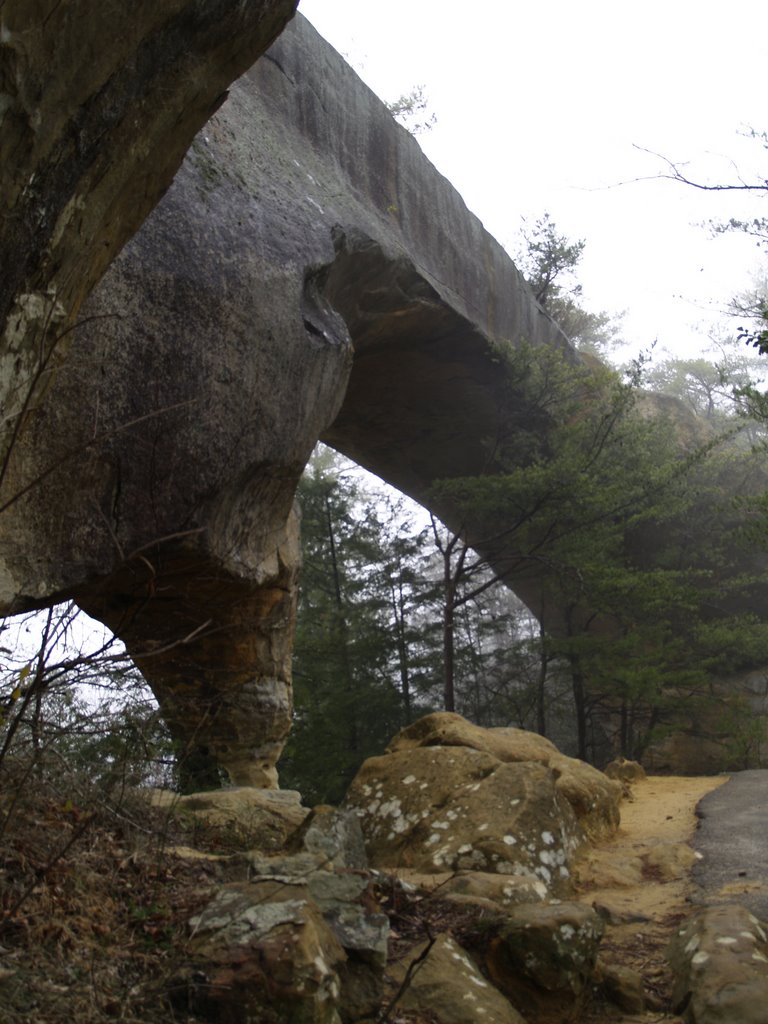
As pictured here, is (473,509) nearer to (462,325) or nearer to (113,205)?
(462,325)

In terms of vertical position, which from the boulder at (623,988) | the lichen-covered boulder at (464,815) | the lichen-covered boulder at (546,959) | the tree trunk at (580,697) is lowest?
the boulder at (623,988)

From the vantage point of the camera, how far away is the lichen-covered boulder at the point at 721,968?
11.4ft

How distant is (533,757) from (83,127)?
587 cm

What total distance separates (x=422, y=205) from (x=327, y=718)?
714 centimetres

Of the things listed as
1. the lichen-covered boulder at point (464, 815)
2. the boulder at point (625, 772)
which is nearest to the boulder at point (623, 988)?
the lichen-covered boulder at point (464, 815)

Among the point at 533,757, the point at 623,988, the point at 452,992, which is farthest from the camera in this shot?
the point at 533,757

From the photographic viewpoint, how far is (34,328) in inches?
123

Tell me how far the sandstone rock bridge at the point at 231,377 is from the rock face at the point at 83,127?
0.20 metres

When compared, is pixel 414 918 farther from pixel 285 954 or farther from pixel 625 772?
pixel 625 772

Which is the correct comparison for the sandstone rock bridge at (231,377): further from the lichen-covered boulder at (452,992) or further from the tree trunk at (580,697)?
the tree trunk at (580,697)

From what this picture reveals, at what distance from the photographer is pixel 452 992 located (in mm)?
3609

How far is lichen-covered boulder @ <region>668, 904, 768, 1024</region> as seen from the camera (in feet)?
11.4

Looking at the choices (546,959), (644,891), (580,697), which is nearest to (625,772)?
(580,697)

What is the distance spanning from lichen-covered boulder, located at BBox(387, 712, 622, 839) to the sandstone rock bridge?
1.67 metres
